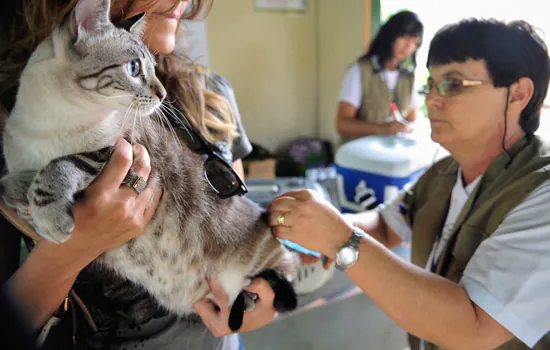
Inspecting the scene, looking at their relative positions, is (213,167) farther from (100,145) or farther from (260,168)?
(260,168)

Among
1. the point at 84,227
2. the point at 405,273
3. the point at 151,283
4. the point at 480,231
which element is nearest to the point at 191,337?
the point at 151,283

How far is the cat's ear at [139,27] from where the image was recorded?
0.61 m

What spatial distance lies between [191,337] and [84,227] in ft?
1.15

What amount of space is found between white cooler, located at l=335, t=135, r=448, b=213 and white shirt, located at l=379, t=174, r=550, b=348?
2.61 ft

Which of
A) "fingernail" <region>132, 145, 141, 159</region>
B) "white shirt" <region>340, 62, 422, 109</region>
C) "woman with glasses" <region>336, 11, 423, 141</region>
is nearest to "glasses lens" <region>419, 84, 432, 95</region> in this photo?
"fingernail" <region>132, 145, 141, 159</region>

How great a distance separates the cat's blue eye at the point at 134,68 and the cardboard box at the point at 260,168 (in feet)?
2.90

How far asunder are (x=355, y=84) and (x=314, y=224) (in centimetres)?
160

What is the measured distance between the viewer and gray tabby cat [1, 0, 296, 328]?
0.55 metres

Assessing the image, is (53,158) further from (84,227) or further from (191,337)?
(191,337)

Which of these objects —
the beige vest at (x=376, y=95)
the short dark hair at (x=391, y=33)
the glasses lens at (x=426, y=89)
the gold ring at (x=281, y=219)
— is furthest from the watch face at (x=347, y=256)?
the beige vest at (x=376, y=95)

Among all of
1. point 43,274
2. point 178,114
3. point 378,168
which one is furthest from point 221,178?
point 378,168

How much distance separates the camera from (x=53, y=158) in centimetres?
58

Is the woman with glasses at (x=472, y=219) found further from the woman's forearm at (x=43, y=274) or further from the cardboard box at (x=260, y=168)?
the cardboard box at (x=260, y=168)

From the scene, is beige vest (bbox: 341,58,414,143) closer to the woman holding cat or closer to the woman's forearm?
the woman holding cat
